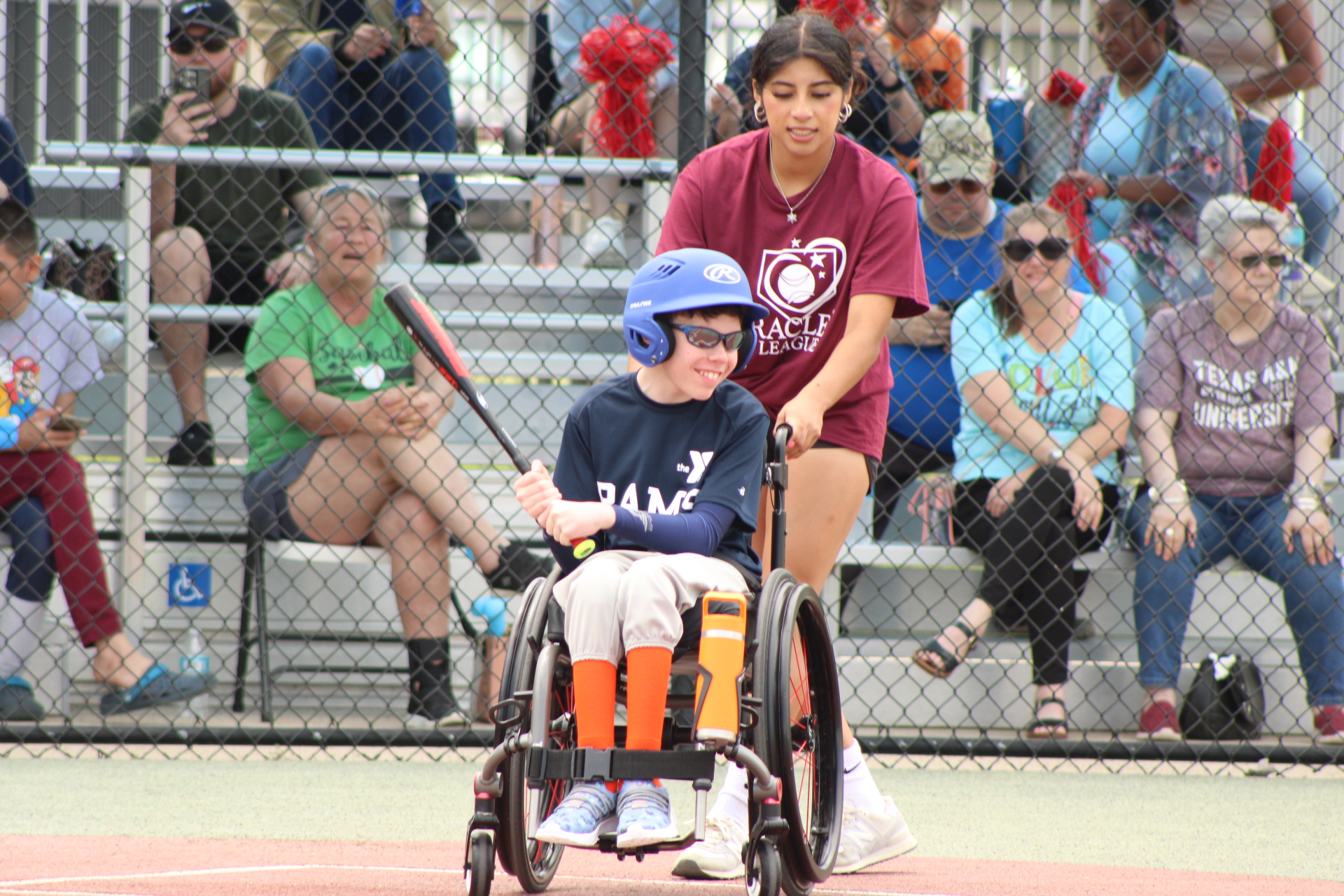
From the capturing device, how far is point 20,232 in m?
4.54

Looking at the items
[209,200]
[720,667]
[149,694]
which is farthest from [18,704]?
[720,667]

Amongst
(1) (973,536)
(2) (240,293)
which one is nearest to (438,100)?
(2) (240,293)

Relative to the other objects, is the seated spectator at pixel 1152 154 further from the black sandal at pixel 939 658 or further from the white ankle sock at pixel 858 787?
the white ankle sock at pixel 858 787

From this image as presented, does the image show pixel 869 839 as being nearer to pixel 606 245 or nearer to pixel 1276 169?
pixel 1276 169

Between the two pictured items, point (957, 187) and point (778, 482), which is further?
point (957, 187)

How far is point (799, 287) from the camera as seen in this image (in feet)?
8.88

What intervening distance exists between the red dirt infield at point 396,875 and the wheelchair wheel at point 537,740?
0.46 ft

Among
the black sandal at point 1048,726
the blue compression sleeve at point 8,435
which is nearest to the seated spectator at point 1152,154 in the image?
the black sandal at point 1048,726

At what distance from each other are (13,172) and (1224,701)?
4.70 metres

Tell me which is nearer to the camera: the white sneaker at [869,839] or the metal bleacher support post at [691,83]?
the white sneaker at [869,839]

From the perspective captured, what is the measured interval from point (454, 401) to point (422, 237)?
1386mm

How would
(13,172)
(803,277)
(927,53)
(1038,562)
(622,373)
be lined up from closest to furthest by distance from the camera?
(803,277) → (1038,562) → (622,373) → (13,172) → (927,53)

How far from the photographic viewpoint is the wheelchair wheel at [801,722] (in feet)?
7.07

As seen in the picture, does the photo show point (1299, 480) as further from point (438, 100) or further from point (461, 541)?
point (438, 100)
